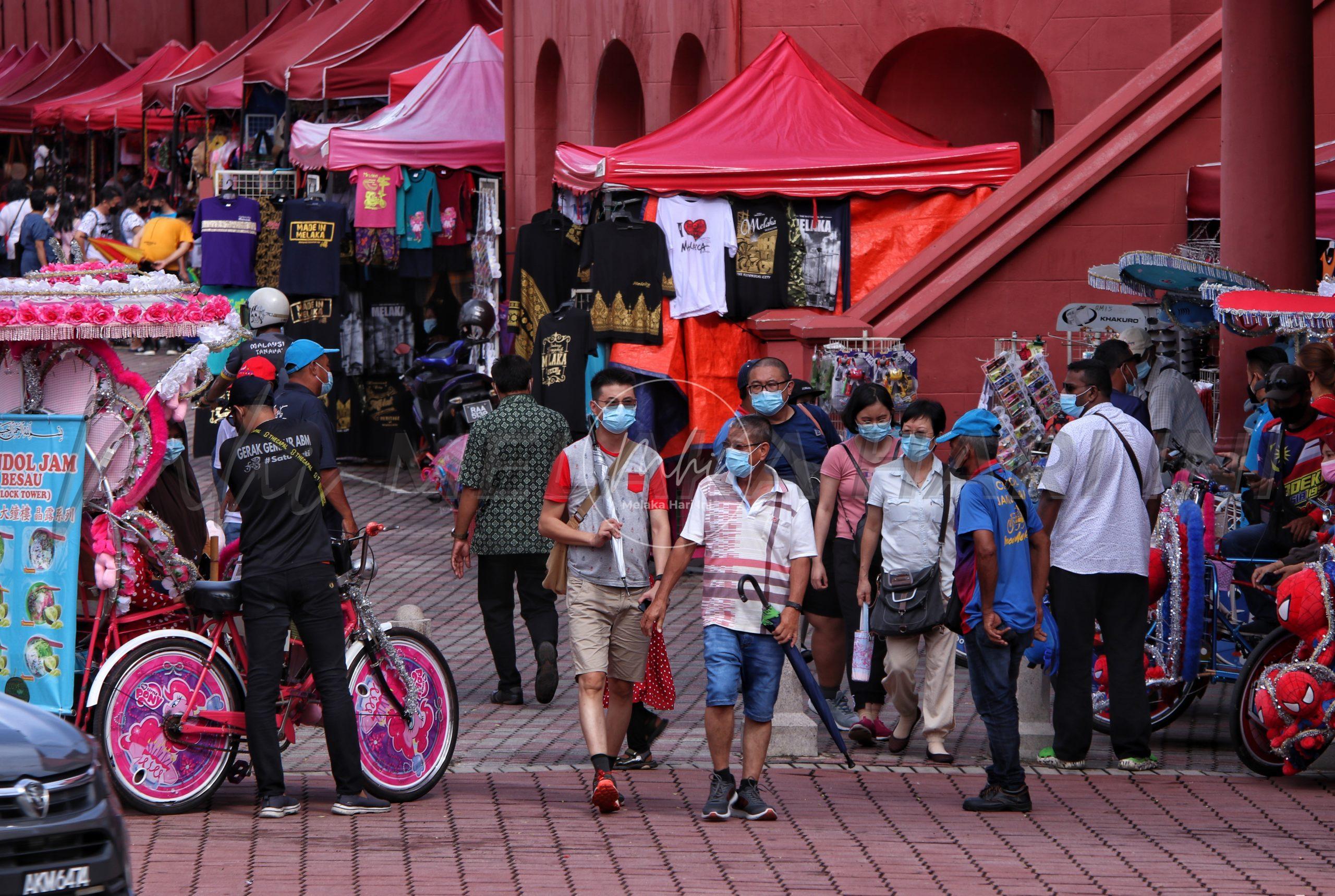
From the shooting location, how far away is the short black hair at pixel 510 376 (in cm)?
1052

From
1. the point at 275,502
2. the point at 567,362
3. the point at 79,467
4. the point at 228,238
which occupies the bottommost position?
the point at 275,502

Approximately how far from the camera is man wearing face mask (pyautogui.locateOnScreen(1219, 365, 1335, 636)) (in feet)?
30.8

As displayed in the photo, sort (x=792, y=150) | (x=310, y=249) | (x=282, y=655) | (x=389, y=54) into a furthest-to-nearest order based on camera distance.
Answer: (x=389, y=54), (x=310, y=249), (x=792, y=150), (x=282, y=655)

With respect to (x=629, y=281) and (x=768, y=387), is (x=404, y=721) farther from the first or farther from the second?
(x=629, y=281)

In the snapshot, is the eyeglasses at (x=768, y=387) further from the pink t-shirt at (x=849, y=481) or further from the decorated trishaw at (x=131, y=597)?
the decorated trishaw at (x=131, y=597)

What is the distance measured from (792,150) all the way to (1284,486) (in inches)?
215

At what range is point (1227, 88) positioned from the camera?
1139cm

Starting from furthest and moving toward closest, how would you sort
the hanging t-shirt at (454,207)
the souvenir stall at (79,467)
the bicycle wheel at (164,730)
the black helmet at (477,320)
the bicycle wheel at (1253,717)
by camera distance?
the hanging t-shirt at (454,207), the black helmet at (477,320), the bicycle wheel at (1253,717), the souvenir stall at (79,467), the bicycle wheel at (164,730)

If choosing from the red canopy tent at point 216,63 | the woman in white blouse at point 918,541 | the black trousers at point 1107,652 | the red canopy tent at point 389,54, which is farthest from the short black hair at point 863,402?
the red canopy tent at point 216,63

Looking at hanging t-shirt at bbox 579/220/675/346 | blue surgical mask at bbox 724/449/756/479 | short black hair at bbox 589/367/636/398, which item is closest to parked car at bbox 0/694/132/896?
blue surgical mask at bbox 724/449/756/479

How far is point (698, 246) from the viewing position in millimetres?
13422

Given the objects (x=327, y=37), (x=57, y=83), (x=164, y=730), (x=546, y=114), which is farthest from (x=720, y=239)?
(x=57, y=83)

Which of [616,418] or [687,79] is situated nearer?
[616,418]

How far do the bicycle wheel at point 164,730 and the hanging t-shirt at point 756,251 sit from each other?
6454 mm
